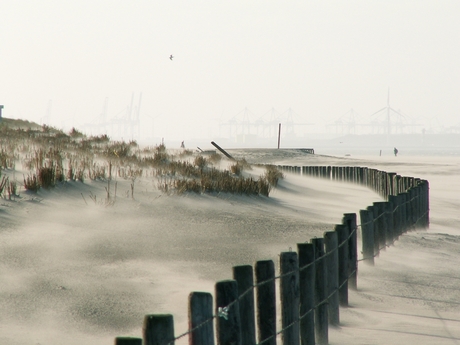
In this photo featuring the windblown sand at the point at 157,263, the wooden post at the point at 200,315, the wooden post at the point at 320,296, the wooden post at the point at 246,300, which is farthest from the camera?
the windblown sand at the point at 157,263

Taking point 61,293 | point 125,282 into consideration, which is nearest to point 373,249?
point 125,282

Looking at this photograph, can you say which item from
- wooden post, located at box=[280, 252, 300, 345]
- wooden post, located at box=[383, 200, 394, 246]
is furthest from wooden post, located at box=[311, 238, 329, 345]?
wooden post, located at box=[383, 200, 394, 246]

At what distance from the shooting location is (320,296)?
4.84m

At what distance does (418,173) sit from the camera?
30.9m

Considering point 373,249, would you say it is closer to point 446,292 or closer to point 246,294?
point 446,292

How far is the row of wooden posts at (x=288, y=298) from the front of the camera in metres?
2.84

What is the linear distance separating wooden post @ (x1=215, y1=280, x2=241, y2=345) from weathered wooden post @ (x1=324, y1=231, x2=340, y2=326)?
2.01 metres

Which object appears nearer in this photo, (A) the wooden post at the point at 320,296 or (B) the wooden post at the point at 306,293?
(B) the wooden post at the point at 306,293

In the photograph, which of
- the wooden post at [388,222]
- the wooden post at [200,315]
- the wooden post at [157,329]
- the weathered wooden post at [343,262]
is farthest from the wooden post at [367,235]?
the wooden post at [157,329]

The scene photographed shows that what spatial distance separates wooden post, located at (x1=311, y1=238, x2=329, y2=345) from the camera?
4688 millimetres

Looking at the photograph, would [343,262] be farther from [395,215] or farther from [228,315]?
[395,215]

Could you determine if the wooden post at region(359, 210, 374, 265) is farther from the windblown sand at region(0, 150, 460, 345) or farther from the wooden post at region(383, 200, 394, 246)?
the wooden post at region(383, 200, 394, 246)

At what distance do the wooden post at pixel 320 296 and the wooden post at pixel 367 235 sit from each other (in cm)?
242

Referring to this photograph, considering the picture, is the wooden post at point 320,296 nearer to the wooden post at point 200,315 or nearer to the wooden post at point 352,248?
the wooden post at point 352,248
